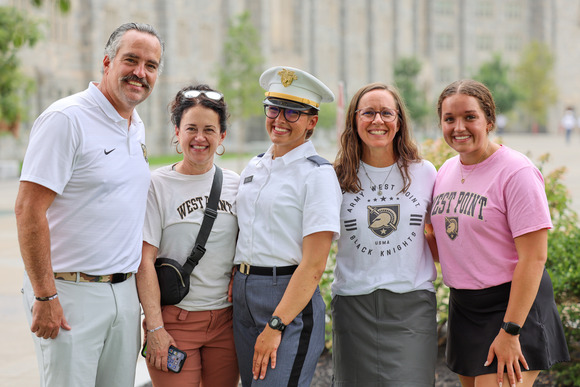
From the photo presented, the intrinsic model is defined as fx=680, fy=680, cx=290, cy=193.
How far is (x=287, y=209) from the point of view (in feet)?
11.0

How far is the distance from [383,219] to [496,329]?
78 centimetres

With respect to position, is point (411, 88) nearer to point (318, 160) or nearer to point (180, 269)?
point (318, 160)

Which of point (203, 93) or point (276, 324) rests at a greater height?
point (203, 93)

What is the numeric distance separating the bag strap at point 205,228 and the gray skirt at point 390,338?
0.79 metres

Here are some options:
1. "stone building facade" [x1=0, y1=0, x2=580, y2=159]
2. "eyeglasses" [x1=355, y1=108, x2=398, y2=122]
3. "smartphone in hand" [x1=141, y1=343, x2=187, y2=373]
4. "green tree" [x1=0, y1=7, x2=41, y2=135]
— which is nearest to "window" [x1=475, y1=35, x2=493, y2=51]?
"stone building facade" [x1=0, y1=0, x2=580, y2=159]

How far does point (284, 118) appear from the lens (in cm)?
343

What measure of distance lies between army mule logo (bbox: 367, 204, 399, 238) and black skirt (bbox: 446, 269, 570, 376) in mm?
495

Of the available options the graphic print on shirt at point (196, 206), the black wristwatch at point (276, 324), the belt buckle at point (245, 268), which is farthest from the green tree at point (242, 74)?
the black wristwatch at point (276, 324)

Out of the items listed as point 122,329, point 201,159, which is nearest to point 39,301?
point 122,329

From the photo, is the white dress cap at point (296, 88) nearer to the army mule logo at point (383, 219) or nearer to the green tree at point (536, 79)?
the army mule logo at point (383, 219)

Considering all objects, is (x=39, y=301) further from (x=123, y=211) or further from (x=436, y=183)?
(x=436, y=183)

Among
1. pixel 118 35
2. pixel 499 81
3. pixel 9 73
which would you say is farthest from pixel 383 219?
pixel 499 81

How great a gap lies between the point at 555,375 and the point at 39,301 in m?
4.08

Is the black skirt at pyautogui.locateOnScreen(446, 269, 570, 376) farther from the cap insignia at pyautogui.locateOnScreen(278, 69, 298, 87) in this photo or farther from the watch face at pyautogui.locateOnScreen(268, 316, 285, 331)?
the cap insignia at pyautogui.locateOnScreen(278, 69, 298, 87)
